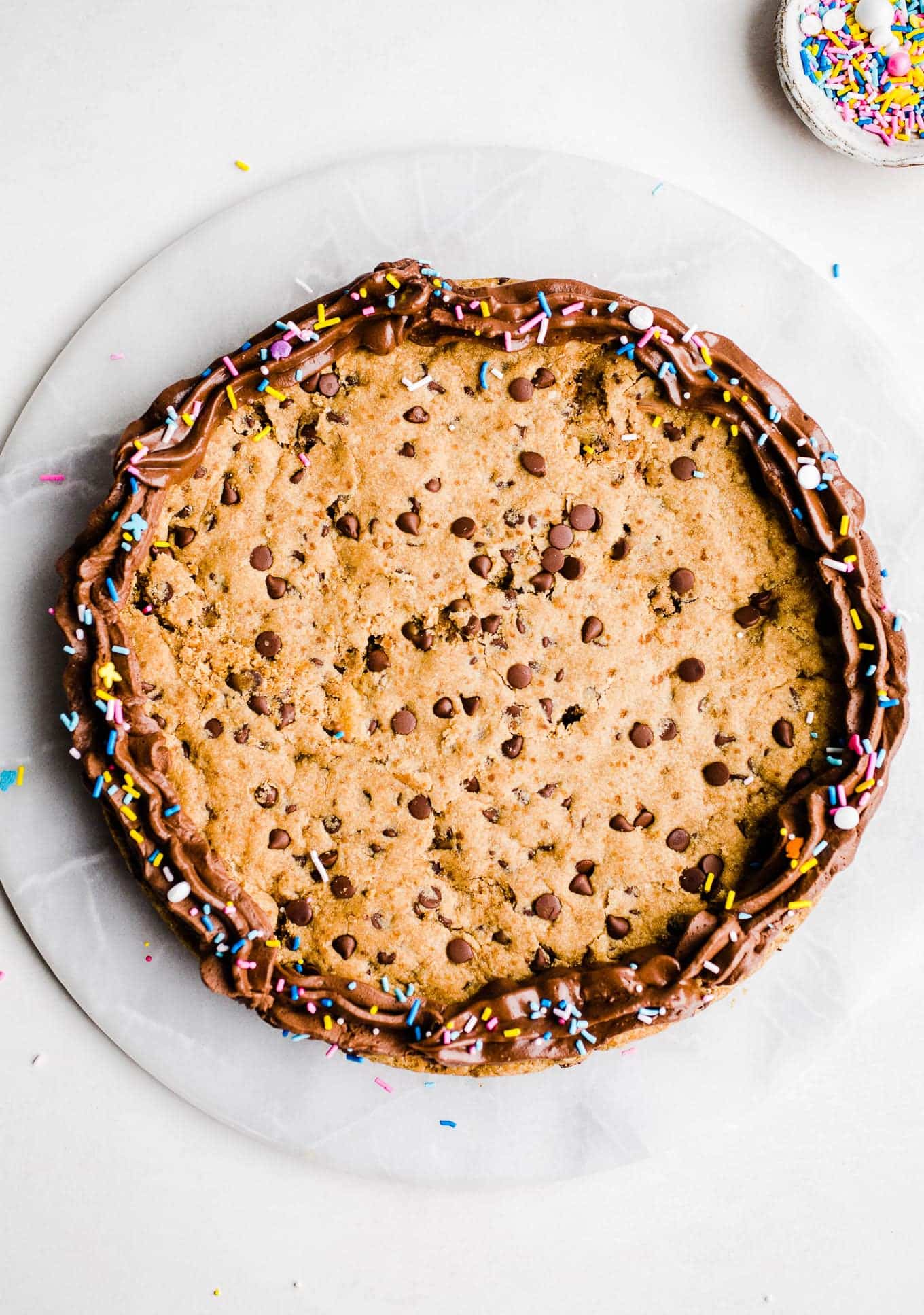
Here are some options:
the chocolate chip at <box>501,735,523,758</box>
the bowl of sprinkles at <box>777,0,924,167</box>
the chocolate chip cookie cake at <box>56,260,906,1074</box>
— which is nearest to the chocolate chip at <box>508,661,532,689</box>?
the chocolate chip cookie cake at <box>56,260,906,1074</box>

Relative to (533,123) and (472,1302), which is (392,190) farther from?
(472,1302)

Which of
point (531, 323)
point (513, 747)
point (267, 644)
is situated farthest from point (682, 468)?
point (267, 644)

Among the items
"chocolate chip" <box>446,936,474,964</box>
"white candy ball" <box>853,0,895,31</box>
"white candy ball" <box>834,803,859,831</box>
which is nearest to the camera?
"white candy ball" <box>834,803,859,831</box>

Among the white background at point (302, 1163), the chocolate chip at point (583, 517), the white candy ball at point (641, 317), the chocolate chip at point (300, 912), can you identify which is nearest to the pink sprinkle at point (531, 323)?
the white candy ball at point (641, 317)

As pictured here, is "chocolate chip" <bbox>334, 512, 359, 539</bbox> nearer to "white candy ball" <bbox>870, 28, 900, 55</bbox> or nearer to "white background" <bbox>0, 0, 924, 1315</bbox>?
"white background" <bbox>0, 0, 924, 1315</bbox>

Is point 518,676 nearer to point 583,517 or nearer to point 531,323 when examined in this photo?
point 583,517
